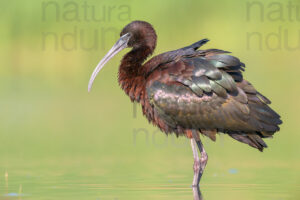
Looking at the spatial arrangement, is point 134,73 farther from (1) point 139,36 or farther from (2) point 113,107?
(2) point 113,107

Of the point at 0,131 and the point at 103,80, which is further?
the point at 103,80

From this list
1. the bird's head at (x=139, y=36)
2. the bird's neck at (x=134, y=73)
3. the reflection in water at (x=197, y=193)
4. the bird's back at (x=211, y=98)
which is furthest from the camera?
the bird's head at (x=139, y=36)

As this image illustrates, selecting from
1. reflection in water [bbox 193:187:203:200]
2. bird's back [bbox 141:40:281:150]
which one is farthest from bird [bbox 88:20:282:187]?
reflection in water [bbox 193:187:203:200]

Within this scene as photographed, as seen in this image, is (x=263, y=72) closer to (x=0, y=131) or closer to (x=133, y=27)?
(x=0, y=131)

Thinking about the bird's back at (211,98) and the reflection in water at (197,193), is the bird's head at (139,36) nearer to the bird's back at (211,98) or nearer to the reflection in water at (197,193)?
the bird's back at (211,98)

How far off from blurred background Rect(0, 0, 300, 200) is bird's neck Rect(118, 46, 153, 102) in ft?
3.14

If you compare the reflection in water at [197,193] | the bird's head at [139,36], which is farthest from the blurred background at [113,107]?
the bird's head at [139,36]

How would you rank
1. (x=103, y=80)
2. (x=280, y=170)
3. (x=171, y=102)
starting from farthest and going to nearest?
1. (x=103, y=80)
2. (x=280, y=170)
3. (x=171, y=102)

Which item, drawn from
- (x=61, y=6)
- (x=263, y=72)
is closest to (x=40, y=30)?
(x=61, y=6)

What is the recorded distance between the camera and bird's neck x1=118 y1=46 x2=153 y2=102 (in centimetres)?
971

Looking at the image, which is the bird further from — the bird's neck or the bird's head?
the bird's head

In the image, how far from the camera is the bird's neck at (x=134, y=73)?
9.71m

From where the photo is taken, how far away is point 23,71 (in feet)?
61.8

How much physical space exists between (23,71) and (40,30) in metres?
0.99
